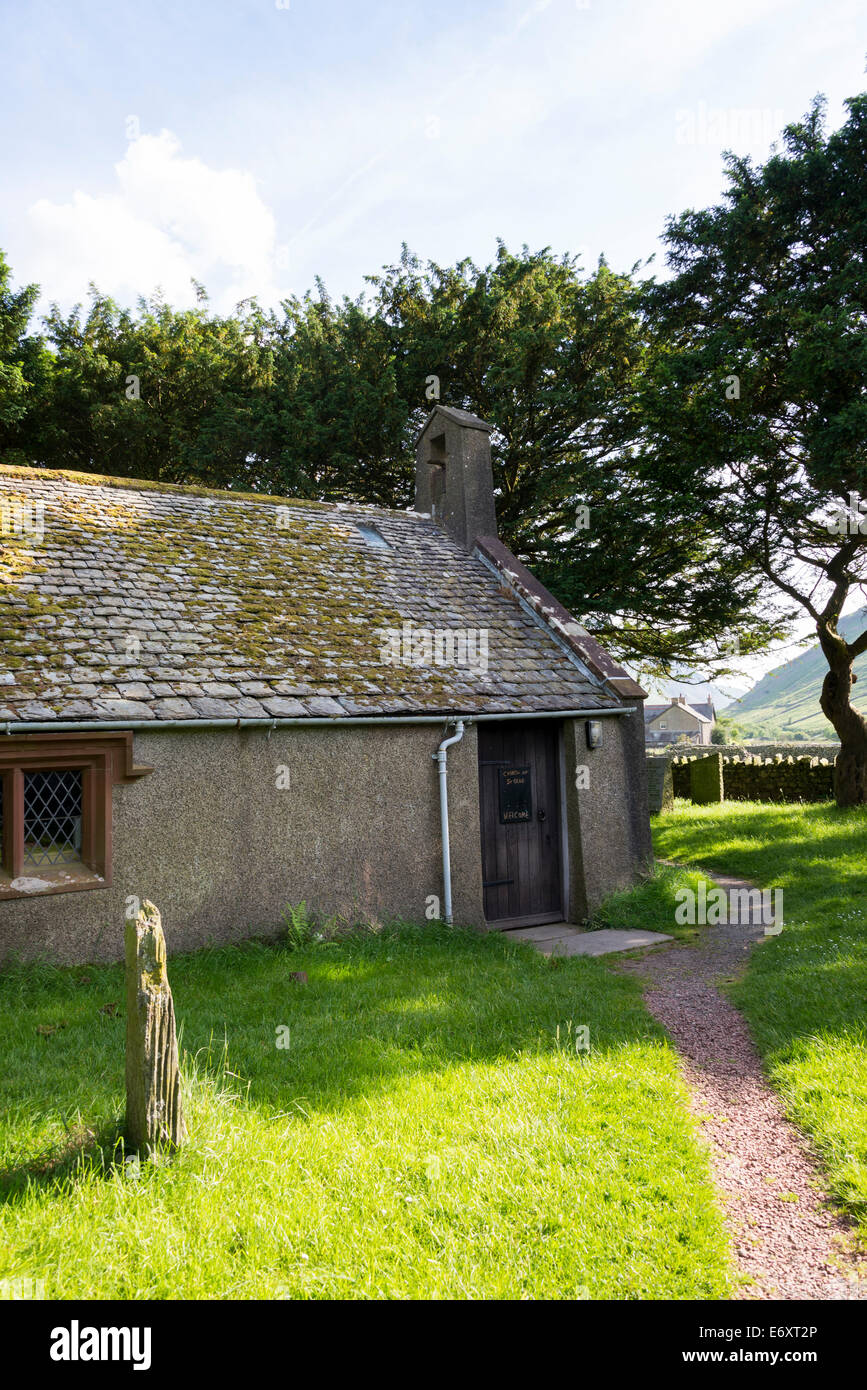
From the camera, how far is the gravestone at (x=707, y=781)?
72.0 feet

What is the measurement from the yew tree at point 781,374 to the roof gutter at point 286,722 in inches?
275

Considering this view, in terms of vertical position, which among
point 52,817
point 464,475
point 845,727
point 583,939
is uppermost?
point 464,475

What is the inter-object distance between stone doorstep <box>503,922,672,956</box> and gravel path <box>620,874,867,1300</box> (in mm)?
1817

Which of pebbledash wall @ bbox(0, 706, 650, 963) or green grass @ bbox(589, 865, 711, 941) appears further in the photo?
→ green grass @ bbox(589, 865, 711, 941)

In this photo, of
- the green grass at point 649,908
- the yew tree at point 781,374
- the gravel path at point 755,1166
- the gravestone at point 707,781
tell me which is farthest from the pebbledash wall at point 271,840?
the gravestone at point 707,781

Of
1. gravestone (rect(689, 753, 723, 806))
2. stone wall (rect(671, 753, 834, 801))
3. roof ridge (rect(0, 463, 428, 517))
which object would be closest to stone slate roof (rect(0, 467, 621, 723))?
roof ridge (rect(0, 463, 428, 517))

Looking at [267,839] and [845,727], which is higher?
[845,727]

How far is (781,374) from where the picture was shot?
15742mm

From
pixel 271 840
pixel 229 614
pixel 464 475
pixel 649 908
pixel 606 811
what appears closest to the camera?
pixel 271 840

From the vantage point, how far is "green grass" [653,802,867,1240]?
4.86 meters

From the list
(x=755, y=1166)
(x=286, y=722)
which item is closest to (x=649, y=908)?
(x=286, y=722)

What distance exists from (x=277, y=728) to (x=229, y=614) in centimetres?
207

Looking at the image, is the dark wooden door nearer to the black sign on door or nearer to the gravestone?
the black sign on door

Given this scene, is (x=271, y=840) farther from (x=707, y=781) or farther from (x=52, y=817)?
(x=707, y=781)
